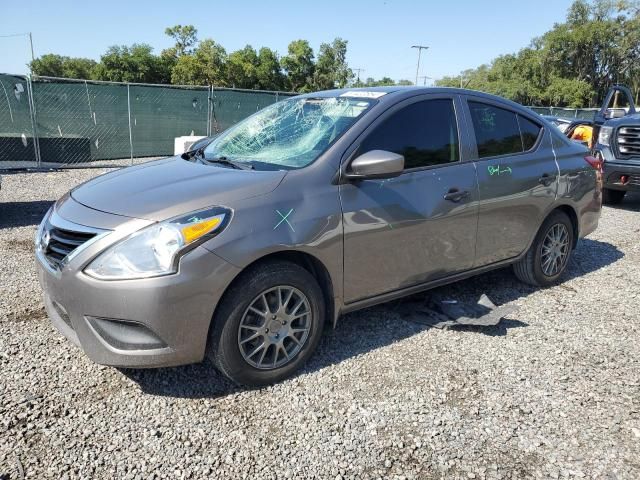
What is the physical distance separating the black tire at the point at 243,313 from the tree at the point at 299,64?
198ft

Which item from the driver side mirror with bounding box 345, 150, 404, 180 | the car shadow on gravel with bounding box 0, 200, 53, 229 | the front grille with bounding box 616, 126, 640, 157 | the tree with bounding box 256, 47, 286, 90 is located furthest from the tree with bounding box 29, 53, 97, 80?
the driver side mirror with bounding box 345, 150, 404, 180

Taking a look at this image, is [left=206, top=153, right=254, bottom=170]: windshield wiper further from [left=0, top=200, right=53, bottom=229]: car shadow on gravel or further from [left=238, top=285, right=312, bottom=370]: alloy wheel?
[left=0, top=200, right=53, bottom=229]: car shadow on gravel

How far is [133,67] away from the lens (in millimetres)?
62000

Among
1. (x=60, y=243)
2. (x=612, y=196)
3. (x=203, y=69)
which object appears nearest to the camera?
(x=60, y=243)

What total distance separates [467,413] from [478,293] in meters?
1.90

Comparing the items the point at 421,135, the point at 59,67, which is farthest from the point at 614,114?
the point at 59,67

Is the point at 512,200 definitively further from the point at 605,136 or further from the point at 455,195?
the point at 605,136

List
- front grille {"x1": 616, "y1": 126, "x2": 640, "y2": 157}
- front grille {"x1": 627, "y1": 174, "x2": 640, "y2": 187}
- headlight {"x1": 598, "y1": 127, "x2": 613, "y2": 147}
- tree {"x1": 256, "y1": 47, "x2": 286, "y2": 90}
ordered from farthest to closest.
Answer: tree {"x1": 256, "y1": 47, "x2": 286, "y2": 90}
headlight {"x1": 598, "y1": 127, "x2": 613, "y2": 147}
front grille {"x1": 616, "y1": 126, "x2": 640, "y2": 157}
front grille {"x1": 627, "y1": 174, "x2": 640, "y2": 187}

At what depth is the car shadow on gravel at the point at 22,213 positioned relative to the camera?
649cm

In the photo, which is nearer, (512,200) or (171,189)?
(171,189)

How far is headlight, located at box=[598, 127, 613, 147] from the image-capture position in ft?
28.7

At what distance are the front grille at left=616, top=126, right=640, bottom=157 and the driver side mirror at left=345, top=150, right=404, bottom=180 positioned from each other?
7.22 metres

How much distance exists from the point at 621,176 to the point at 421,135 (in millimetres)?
6338

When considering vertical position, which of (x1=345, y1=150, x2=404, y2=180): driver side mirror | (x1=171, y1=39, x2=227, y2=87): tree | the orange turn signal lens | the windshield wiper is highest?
(x1=171, y1=39, x2=227, y2=87): tree
